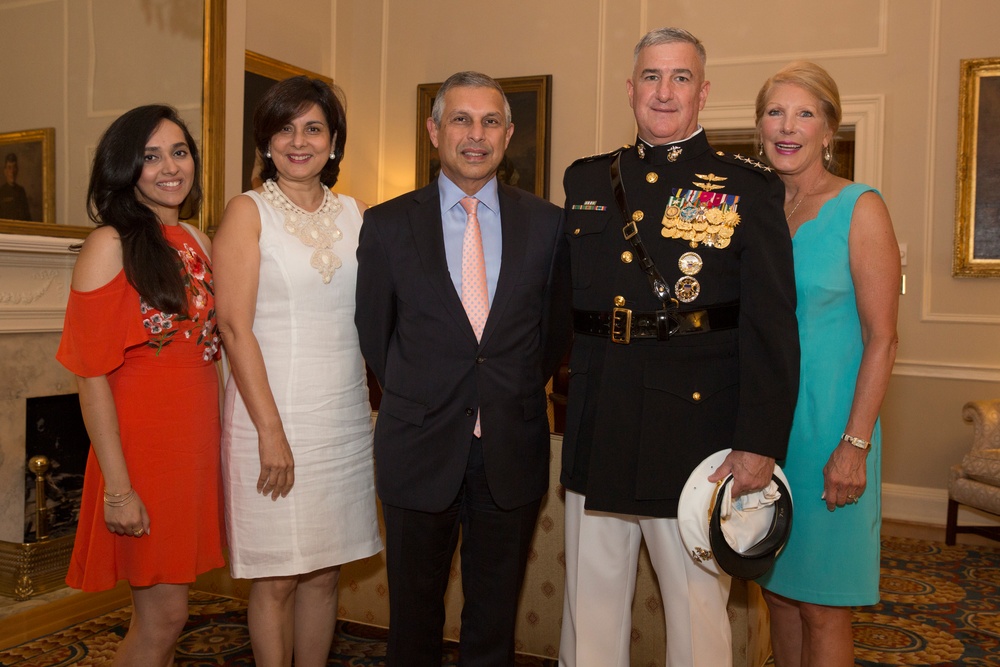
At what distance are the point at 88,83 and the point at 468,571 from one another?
325 cm

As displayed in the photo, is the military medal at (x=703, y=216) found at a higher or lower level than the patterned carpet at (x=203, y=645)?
higher

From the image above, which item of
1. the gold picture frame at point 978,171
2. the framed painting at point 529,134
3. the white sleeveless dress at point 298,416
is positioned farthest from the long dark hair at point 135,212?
the gold picture frame at point 978,171

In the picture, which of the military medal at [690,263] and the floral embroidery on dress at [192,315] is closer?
the military medal at [690,263]

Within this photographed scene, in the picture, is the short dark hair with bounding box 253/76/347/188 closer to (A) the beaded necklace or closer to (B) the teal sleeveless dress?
(A) the beaded necklace

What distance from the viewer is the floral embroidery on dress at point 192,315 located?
7.09ft

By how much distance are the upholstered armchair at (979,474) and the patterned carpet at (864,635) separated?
50 centimetres

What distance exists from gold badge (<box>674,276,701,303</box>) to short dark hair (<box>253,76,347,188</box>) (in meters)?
0.98

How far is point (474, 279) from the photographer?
85.7 inches

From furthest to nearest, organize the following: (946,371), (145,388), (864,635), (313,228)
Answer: (946,371), (864,635), (313,228), (145,388)

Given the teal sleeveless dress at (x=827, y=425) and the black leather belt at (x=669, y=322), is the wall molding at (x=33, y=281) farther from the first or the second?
the teal sleeveless dress at (x=827, y=425)

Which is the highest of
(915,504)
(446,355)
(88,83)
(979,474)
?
(88,83)

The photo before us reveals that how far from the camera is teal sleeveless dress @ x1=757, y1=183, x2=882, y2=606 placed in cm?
205

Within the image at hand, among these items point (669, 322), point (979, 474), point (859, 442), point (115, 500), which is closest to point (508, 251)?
point (669, 322)

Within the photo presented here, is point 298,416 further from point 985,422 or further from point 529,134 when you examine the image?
point 529,134
